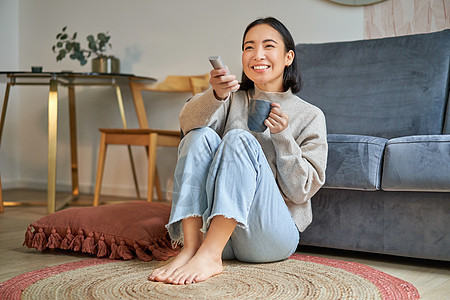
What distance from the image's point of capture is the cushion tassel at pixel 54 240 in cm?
189

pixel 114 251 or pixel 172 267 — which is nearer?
pixel 172 267

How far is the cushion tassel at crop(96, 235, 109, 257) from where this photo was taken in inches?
70.7

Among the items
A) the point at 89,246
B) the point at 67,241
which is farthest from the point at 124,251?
the point at 67,241

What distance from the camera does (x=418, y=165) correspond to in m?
1.67

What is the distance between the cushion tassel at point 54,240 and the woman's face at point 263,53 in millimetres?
855

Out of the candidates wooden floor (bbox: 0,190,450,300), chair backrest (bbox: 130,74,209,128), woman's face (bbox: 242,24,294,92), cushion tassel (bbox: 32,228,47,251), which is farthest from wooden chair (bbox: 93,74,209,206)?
woman's face (bbox: 242,24,294,92)

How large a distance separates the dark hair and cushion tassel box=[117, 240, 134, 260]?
2.14 ft

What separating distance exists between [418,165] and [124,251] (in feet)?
3.15

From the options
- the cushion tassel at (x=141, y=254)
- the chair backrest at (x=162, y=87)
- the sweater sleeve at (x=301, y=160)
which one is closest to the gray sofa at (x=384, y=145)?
the sweater sleeve at (x=301, y=160)

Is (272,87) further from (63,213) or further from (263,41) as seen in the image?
(63,213)

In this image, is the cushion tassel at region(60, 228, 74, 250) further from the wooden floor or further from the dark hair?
the dark hair

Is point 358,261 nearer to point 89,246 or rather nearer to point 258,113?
point 258,113

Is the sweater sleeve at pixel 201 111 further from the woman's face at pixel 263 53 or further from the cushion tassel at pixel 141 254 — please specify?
the cushion tassel at pixel 141 254

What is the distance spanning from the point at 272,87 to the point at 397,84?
71cm
